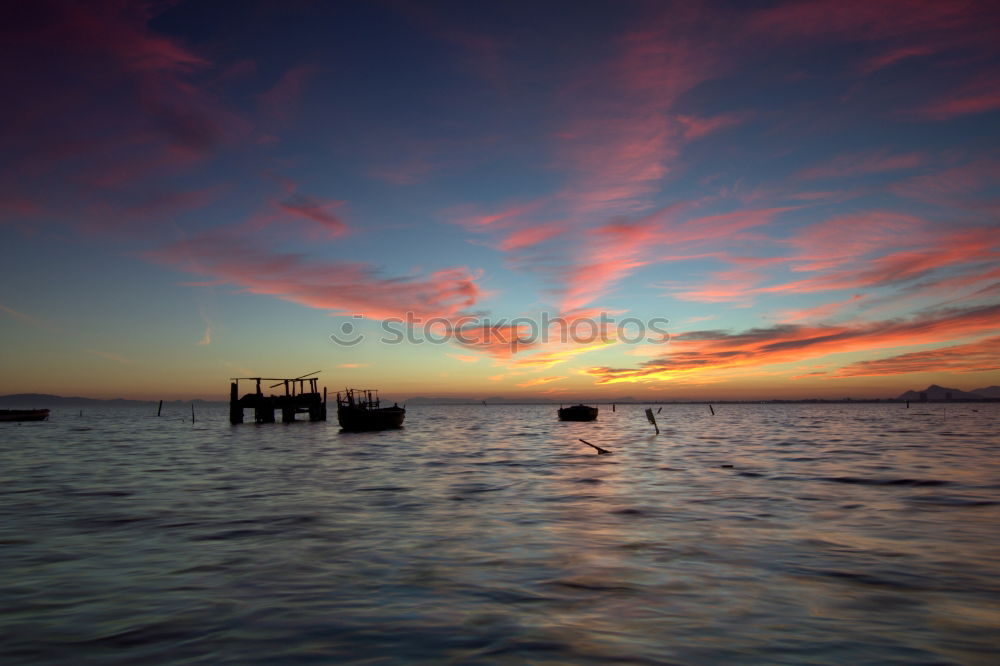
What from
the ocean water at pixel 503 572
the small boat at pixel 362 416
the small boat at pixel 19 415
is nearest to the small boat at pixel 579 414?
the small boat at pixel 362 416

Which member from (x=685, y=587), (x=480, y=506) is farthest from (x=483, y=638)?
(x=480, y=506)

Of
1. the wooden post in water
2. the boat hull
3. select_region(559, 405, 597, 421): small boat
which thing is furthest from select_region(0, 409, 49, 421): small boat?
select_region(559, 405, 597, 421): small boat

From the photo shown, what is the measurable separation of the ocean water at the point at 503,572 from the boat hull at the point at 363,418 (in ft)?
121

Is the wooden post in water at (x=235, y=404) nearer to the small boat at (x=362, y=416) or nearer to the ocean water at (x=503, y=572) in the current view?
the small boat at (x=362, y=416)

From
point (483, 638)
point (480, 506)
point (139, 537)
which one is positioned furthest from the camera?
point (480, 506)

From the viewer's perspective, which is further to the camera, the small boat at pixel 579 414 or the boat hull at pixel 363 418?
the small boat at pixel 579 414

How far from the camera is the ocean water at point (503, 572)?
23.0 feet

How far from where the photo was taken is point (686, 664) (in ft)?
21.1

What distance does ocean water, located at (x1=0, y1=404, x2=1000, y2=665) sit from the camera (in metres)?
7.00

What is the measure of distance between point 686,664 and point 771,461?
88.5ft

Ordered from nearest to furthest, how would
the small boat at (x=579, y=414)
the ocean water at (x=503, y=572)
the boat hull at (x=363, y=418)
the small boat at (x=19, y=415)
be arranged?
the ocean water at (x=503, y=572) < the boat hull at (x=363, y=418) < the small boat at (x=19, y=415) < the small boat at (x=579, y=414)

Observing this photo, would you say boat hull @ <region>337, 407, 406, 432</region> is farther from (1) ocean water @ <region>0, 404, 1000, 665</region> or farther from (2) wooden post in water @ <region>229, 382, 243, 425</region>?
(1) ocean water @ <region>0, 404, 1000, 665</region>

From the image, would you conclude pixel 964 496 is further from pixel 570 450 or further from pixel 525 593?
pixel 570 450

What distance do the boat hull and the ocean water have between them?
37023mm
